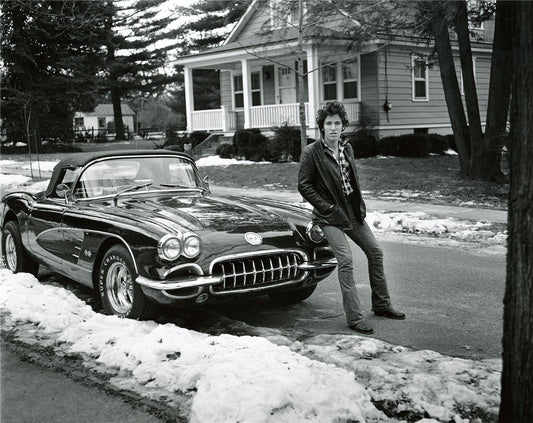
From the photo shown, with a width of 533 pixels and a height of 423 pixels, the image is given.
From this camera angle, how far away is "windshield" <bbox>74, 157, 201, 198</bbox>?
6777mm

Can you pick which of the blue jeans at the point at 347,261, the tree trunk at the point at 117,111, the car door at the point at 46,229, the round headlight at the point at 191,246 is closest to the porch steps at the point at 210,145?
the car door at the point at 46,229

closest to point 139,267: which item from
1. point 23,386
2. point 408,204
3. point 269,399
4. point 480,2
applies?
point 23,386

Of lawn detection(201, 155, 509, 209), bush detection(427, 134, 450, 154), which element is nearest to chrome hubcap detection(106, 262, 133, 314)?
lawn detection(201, 155, 509, 209)

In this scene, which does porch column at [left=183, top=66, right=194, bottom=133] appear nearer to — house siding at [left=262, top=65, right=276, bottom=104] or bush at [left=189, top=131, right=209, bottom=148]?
bush at [left=189, top=131, right=209, bottom=148]

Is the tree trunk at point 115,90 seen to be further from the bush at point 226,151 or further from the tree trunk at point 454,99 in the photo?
the tree trunk at point 454,99

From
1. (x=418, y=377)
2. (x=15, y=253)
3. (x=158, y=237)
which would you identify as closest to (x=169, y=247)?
(x=158, y=237)

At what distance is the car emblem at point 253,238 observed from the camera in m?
5.57

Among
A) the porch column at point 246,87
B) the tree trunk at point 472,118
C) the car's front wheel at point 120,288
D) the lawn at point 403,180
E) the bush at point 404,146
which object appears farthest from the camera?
the porch column at point 246,87

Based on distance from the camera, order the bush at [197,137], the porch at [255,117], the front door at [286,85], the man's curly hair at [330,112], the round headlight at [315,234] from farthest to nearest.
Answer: the bush at [197,137] < the front door at [286,85] < the porch at [255,117] < the round headlight at [315,234] < the man's curly hair at [330,112]

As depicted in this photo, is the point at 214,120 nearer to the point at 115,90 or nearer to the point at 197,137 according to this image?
the point at 197,137

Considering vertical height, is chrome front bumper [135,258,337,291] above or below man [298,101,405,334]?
below

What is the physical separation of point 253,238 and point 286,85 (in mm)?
24083

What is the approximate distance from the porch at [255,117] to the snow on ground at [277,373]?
20.1 metres

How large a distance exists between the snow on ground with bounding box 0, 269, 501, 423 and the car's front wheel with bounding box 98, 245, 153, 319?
0.16m
